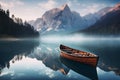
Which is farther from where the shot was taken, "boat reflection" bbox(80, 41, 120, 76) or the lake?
"boat reflection" bbox(80, 41, 120, 76)

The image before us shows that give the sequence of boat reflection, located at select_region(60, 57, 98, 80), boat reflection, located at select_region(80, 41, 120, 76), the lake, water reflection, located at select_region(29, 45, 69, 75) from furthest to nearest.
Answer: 1. water reflection, located at select_region(29, 45, 69, 75)
2. boat reflection, located at select_region(80, 41, 120, 76)
3. boat reflection, located at select_region(60, 57, 98, 80)
4. the lake

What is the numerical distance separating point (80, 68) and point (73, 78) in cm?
577

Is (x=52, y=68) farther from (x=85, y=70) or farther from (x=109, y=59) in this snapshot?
(x=109, y=59)

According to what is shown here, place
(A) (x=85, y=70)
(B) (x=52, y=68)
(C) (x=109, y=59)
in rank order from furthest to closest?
(C) (x=109, y=59), (B) (x=52, y=68), (A) (x=85, y=70)

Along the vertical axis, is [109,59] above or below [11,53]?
below

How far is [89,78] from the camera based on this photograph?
21.0 m

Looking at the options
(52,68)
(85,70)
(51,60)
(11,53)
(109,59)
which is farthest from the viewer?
(11,53)

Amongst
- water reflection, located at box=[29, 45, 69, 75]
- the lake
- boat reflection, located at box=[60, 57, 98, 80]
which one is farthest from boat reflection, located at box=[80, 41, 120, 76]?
water reflection, located at box=[29, 45, 69, 75]

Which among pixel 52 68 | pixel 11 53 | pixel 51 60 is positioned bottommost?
pixel 52 68

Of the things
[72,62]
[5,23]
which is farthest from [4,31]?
[72,62]

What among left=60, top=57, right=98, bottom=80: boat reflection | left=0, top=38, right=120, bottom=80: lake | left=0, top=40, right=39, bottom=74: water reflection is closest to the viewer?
left=0, top=38, right=120, bottom=80: lake

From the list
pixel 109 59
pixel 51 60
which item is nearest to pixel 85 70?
pixel 51 60

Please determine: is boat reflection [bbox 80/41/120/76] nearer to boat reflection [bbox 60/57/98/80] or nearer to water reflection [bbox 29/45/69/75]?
boat reflection [bbox 60/57/98/80]

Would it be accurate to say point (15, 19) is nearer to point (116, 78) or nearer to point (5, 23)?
point (5, 23)
